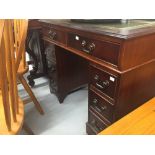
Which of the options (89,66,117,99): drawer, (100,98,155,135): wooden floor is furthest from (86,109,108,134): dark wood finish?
(100,98,155,135): wooden floor

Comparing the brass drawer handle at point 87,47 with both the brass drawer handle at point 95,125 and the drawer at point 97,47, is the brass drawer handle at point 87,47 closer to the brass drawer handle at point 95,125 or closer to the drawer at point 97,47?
the drawer at point 97,47

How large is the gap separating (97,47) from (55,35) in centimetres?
44

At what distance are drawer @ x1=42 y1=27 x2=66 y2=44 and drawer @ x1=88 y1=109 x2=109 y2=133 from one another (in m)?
0.48

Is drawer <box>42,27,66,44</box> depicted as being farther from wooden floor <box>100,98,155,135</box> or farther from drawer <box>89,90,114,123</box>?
wooden floor <box>100,98,155,135</box>

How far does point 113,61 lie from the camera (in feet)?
2.42

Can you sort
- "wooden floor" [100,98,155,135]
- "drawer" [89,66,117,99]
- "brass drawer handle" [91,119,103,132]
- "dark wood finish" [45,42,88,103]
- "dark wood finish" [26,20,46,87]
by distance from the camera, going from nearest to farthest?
"wooden floor" [100,98,155,135], "drawer" [89,66,117,99], "brass drawer handle" [91,119,103,132], "dark wood finish" [45,42,88,103], "dark wood finish" [26,20,46,87]

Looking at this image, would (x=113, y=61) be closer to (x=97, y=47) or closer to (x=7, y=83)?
(x=97, y=47)

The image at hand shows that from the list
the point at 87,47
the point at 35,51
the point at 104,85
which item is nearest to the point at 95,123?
the point at 104,85

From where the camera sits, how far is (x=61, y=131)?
1256 mm

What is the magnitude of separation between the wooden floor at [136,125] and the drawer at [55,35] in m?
0.64

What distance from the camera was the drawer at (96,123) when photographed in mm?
999

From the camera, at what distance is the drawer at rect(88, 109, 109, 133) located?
3.28 feet
